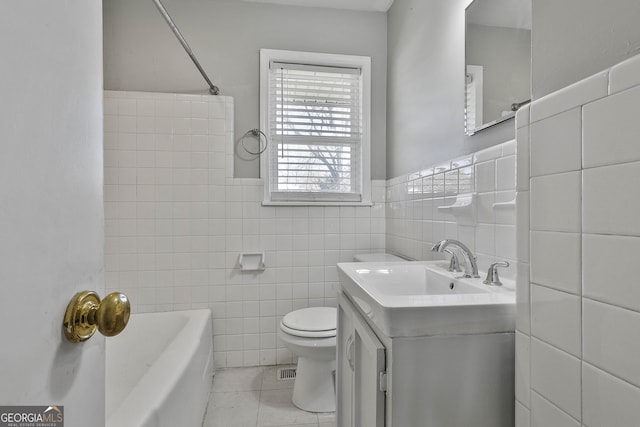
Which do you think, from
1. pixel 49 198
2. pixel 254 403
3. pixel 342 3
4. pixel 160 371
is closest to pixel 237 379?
pixel 254 403

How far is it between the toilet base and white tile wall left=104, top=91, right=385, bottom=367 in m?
0.47

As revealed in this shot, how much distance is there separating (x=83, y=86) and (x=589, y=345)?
874 mm

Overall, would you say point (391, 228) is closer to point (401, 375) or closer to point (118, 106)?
point (401, 375)

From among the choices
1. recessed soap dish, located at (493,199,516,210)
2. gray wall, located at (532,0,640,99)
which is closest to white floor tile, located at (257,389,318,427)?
recessed soap dish, located at (493,199,516,210)

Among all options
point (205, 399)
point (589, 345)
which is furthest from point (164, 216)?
point (589, 345)

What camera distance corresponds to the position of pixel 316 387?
5.61 feet

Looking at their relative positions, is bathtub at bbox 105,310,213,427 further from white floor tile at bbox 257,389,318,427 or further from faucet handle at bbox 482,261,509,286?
faucet handle at bbox 482,261,509,286

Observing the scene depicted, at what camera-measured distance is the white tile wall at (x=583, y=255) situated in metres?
0.46

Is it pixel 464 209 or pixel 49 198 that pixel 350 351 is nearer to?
pixel 464 209

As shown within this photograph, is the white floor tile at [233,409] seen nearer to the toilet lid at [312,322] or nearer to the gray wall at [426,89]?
the toilet lid at [312,322]

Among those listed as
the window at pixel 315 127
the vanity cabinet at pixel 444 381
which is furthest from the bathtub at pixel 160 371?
the window at pixel 315 127

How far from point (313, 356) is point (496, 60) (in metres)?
1.59

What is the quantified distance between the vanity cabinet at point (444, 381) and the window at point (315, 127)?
1.53 metres

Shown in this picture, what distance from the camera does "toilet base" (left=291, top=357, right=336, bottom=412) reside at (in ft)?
5.54
